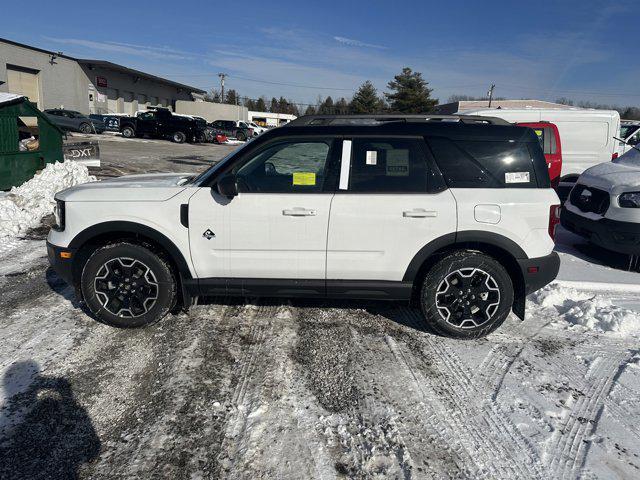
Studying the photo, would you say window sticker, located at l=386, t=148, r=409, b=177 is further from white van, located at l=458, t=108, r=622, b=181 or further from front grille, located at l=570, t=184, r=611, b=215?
white van, located at l=458, t=108, r=622, b=181

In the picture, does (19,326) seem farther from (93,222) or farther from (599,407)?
(599,407)

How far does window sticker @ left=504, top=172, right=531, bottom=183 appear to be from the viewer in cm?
384

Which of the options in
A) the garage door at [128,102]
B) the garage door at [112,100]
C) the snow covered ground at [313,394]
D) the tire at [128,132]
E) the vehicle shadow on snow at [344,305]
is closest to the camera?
the snow covered ground at [313,394]

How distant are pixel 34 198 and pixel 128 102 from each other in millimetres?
45128

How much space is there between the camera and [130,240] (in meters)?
4.03

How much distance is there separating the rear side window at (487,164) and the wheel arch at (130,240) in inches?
94.7

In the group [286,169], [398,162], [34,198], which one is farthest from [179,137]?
[398,162]

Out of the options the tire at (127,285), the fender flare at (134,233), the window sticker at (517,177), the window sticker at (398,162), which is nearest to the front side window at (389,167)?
the window sticker at (398,162)

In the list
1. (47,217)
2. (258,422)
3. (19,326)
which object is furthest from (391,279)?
(47,217)

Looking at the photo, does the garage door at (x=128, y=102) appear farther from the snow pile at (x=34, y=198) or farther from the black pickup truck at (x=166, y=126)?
the snow pile at (x=34, y=198)

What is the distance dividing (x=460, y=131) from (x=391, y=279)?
140 centimetres

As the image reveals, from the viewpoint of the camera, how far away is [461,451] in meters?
2.64

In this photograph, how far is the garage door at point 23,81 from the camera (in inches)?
1287

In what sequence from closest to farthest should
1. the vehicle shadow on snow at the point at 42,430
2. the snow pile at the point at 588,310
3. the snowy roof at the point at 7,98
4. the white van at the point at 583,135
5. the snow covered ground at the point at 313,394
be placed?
1. the vehicle shadow on snow at the point at 42,430
2. the snow covered ground at the point at 313,394
3. the snow pile at the point at 588,310
4. the snowy roof at the point at 7,98
5. the white van at the point at 583,135
